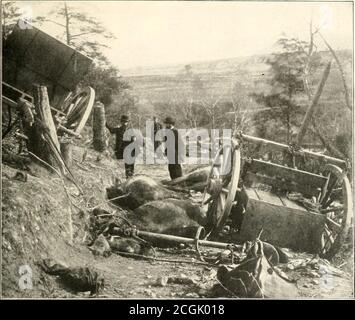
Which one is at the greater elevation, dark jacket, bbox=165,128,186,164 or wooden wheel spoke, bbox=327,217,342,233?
dark jacket, bbox=165,128,186,164

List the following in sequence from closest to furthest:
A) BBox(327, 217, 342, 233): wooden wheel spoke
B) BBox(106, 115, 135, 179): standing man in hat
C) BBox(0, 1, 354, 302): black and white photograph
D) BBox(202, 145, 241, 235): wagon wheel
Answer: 1. BBox(0, 1, 354, 302): black and white photograph
2. BBox(327, 217, 342, 233): wooden wheel spoke
3. BBox(202, 145, 241, 235): wagon wheel
4. BBox(106, 115, 135, 179): standing man in hat

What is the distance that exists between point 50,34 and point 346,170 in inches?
143

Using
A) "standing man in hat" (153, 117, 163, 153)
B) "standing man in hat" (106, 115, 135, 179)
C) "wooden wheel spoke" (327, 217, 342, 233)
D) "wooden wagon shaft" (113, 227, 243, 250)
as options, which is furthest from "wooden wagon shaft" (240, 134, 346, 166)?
"standing man in hat" (106, 115, 135, 179)

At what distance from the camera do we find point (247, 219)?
17.6ft

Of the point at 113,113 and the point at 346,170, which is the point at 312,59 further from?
the point at 113,113

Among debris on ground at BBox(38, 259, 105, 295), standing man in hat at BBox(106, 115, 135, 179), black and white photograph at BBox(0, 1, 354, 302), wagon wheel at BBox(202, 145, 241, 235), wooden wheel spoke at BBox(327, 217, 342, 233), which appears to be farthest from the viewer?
standing man in hat at BBox(106, 115, 135, 179)

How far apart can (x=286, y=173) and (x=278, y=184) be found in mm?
149

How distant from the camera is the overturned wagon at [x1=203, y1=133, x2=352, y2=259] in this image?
17.5ft

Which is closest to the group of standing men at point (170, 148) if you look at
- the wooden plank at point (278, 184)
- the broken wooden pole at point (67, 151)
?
the broken wooden pole at point (67, 151)

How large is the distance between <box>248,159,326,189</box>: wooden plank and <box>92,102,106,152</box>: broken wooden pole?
1.66m

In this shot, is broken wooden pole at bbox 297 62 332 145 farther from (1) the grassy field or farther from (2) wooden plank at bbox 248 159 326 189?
(2) wooden plank at bbox 248 159 326 189

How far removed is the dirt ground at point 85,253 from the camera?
5117mm

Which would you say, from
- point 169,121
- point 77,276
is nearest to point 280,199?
point 169,121
